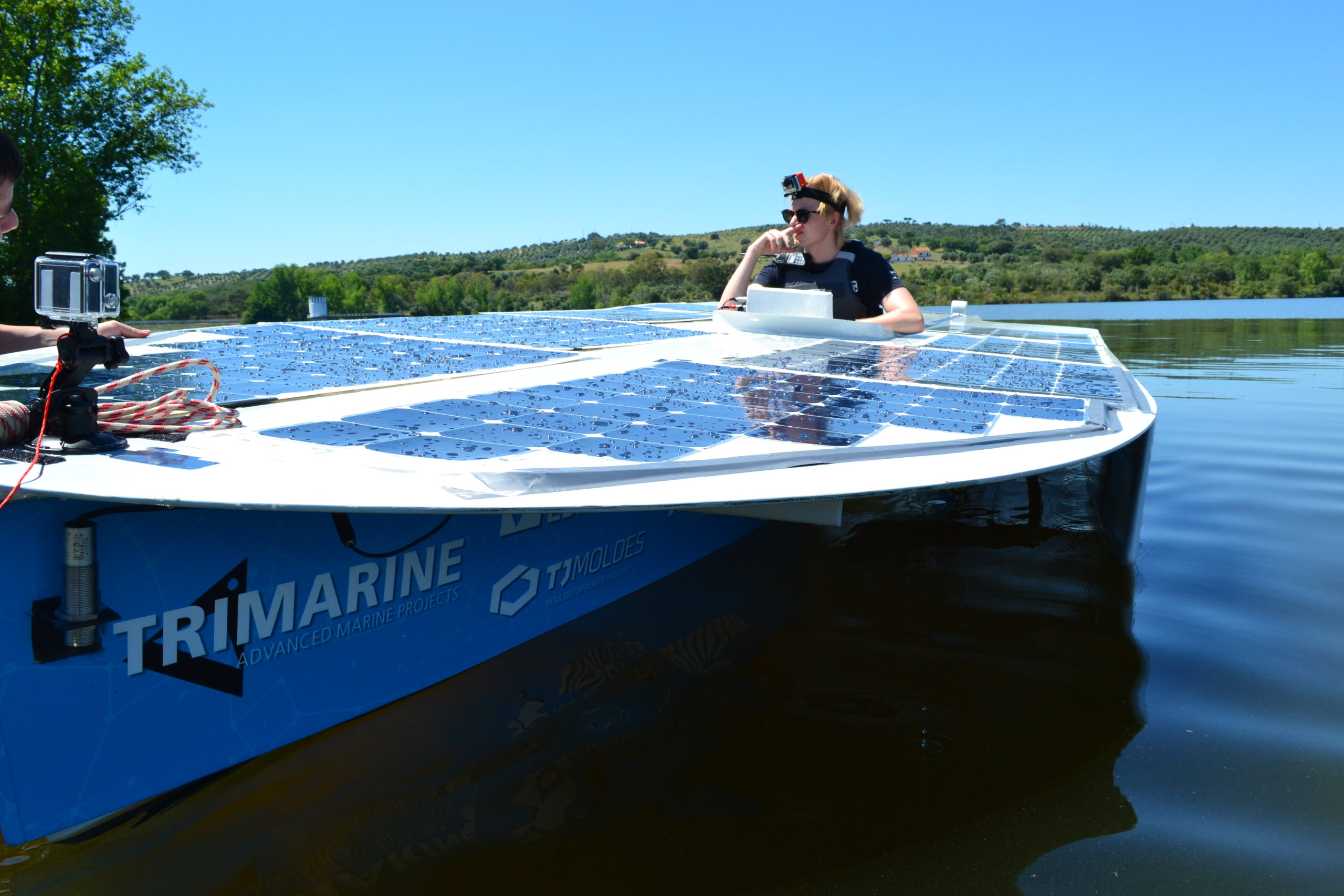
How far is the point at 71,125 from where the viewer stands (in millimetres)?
22922

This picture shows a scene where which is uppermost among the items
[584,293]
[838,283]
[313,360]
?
[584,293]

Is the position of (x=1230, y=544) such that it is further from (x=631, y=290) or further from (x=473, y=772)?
(x=631, y=290)

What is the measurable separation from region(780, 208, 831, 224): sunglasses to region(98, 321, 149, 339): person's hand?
4417mm

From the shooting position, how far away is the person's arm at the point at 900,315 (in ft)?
20.7

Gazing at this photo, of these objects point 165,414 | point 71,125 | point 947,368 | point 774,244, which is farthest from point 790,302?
point 71,125

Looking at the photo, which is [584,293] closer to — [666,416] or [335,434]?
[666,416]

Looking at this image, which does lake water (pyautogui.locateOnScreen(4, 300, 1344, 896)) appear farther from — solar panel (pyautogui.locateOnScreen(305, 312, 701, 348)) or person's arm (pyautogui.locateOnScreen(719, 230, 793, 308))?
person's arm (pyautogui.locateOnScreen(719, 230, 793, 308))

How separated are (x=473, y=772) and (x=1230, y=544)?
4837 millimetres

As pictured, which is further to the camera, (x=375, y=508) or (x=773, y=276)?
(x=773, y=276)

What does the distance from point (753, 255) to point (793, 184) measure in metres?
0.99

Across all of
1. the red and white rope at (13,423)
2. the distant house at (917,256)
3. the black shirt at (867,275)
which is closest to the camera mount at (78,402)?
the red and white rope at (13,423)

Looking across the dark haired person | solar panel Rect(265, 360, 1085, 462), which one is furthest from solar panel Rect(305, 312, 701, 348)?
the dark haired person

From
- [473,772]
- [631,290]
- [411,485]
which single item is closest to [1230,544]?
[473,772]

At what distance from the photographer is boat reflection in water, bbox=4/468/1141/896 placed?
2406 millimetres
